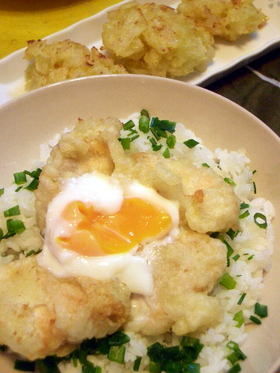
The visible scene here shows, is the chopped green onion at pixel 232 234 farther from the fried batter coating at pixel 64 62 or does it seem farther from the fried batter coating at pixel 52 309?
the fried batter coating at pixel 64 62

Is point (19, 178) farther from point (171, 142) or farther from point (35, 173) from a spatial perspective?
point (171, 142)

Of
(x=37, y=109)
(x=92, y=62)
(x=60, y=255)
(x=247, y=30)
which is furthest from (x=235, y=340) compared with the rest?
(x=247, y=30)

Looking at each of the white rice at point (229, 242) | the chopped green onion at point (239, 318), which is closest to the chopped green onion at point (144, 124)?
the white rice at point (229, 242)

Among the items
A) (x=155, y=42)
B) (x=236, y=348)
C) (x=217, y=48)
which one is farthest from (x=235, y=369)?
(x=217, y=48)

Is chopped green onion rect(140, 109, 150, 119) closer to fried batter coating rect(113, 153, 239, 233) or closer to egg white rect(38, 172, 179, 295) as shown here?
fried batter coating rect(113, 153, 239, 233)

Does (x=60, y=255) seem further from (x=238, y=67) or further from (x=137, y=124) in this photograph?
(x=238, y=67)

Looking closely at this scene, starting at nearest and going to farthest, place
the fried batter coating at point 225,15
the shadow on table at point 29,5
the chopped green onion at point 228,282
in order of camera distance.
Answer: the chopped green onion at point 228,282
the fried batter coating at point 225,15
the shadow on table at point 29,5
